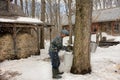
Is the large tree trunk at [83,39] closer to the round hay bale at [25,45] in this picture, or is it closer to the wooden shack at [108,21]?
the round hay bale at [25,45]

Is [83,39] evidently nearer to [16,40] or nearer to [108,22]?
[16,40]

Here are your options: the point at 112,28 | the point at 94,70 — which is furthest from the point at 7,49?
the point at 112,28

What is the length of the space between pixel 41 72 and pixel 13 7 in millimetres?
11926

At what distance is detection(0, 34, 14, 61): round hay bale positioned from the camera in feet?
52.2

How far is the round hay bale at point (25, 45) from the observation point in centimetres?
1679

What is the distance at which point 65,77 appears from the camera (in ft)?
31.2

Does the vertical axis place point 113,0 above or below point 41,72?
above

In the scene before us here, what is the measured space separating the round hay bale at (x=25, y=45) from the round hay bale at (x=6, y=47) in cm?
58

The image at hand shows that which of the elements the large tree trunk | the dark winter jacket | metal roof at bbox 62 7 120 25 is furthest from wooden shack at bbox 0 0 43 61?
metal roof at bbox 62 7 120 25

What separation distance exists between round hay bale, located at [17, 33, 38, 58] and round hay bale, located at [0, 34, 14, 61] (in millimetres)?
582

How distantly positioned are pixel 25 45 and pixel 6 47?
150 centimetres

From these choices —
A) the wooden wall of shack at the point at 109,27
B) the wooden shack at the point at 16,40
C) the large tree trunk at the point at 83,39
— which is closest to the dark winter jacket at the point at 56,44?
the large tree trunk at the point at 83,39

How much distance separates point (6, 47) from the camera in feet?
53.1

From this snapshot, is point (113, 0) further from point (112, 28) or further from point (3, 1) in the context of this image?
point (3, 1)
